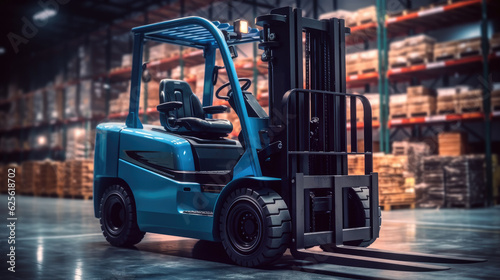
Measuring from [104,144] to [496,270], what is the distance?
3.94m

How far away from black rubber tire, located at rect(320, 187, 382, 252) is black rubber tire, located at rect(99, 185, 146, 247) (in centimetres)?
197

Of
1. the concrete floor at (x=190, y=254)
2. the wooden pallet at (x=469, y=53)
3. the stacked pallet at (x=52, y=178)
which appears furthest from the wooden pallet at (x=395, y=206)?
the stacked pallet at (x=52, y=178)

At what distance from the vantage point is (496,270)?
14.5 feet

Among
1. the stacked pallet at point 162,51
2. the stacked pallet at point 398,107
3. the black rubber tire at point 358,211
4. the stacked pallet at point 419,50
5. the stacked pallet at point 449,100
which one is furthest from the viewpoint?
the stacked pallet at point 162,51

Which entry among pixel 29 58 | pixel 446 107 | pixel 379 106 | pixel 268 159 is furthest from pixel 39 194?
→ pixel 268 159

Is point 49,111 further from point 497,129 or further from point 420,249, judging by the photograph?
point 420,249

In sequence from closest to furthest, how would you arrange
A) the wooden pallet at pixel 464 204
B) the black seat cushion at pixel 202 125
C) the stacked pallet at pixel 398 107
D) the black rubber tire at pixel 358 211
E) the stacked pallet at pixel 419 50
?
the black rubber tire at pixel 358 211 < the black seat cushion at pixel 202 125 < the wooden pallet at pixel 464 204 < the stacked pallet at pixel 419 50 < the stacked pallet at pixel 398 107

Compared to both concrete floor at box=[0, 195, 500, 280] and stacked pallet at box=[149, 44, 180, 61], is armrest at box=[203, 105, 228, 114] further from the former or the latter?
stacked pallet at box=[149, 44, 180, 61]

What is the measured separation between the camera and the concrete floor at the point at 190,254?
4.26 metres

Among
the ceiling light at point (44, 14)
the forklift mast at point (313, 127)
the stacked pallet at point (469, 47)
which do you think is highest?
the ceiling light at point (44, 14)

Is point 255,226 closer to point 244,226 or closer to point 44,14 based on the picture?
point 244,226

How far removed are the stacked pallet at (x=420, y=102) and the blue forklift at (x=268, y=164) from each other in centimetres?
647

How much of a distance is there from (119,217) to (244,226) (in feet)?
6.67

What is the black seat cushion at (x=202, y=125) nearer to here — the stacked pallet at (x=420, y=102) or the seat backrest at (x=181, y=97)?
the seat backrest at (x=181, y=97)
